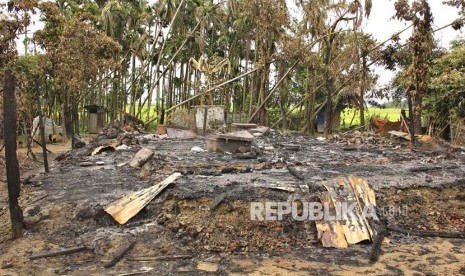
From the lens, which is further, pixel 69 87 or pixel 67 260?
pixel 69 87

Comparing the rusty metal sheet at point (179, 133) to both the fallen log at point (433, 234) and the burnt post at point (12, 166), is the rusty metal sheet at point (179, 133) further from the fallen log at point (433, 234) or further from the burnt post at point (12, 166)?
the fallen log at point (433, 234)

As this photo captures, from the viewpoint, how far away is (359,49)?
74.9ft

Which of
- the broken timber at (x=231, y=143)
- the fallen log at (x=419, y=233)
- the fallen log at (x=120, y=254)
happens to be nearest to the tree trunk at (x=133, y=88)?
the broken timber at (x=231, y=143)

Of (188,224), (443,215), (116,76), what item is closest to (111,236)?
(188,224)

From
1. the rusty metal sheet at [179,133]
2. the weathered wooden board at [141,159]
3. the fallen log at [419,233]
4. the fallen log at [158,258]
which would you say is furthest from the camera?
the rusty metal sheet at [179,133]

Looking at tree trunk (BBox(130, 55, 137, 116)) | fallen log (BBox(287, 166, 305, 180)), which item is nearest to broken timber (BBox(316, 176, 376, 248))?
fallen log (BBox(287, 166, 305, 180))

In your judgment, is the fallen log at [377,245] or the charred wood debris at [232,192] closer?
the fallen log at [377,245]

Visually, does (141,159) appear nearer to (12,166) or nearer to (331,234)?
(12,166)

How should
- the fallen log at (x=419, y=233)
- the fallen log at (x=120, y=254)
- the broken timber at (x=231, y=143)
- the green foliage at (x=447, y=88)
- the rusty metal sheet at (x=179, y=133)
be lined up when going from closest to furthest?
the fallen log at (x=120, y=254), the fallen log at (x=419, y=233), the broken timber at (x=231, y=143), the green foliage at (x=447, y=88), the rusty metal sheet at (x=179, y=133)

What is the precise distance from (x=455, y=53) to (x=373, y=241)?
15.7 m

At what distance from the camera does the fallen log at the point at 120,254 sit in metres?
5.45

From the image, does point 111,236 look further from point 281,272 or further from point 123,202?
point 281,272

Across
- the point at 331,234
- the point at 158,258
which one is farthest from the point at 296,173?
the point at 158,258

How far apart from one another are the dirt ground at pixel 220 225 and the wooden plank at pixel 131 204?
92mm
